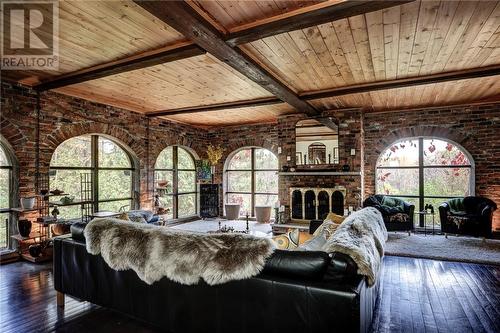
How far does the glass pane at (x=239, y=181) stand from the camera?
8266 mm

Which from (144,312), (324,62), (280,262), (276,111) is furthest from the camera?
(276,111)

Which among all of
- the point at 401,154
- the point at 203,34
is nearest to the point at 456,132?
the point at 401,154

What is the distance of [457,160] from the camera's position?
6180 millimetres

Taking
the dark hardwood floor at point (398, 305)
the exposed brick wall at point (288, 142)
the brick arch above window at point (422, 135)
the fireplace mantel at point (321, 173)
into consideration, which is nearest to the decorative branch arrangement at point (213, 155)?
the exposed brick wall at point (288, 142)

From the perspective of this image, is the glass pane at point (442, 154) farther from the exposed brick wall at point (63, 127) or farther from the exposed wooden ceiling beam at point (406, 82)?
the exposed brick wall at point (63, 127)

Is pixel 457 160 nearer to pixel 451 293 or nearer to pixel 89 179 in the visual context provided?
pixel 451 293

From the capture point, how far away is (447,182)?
6266 millimetres

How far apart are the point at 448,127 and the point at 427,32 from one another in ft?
13.4

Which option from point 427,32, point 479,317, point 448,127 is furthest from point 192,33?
point 448,127

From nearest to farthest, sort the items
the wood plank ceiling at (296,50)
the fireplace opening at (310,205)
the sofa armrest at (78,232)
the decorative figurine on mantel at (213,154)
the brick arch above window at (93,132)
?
the wood plank ceiling at (296,50), the sofa armrest at (78,232), the brick arch above window at (93,132), the fireplace opening at (310,205), the decorative figurine on mantel at (213,154)

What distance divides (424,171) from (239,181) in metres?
4.77

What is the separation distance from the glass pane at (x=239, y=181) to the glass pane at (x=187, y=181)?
1.05m

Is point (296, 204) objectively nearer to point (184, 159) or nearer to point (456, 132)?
point (184, 159)

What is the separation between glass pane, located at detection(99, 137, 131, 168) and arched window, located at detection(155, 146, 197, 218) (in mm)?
914
